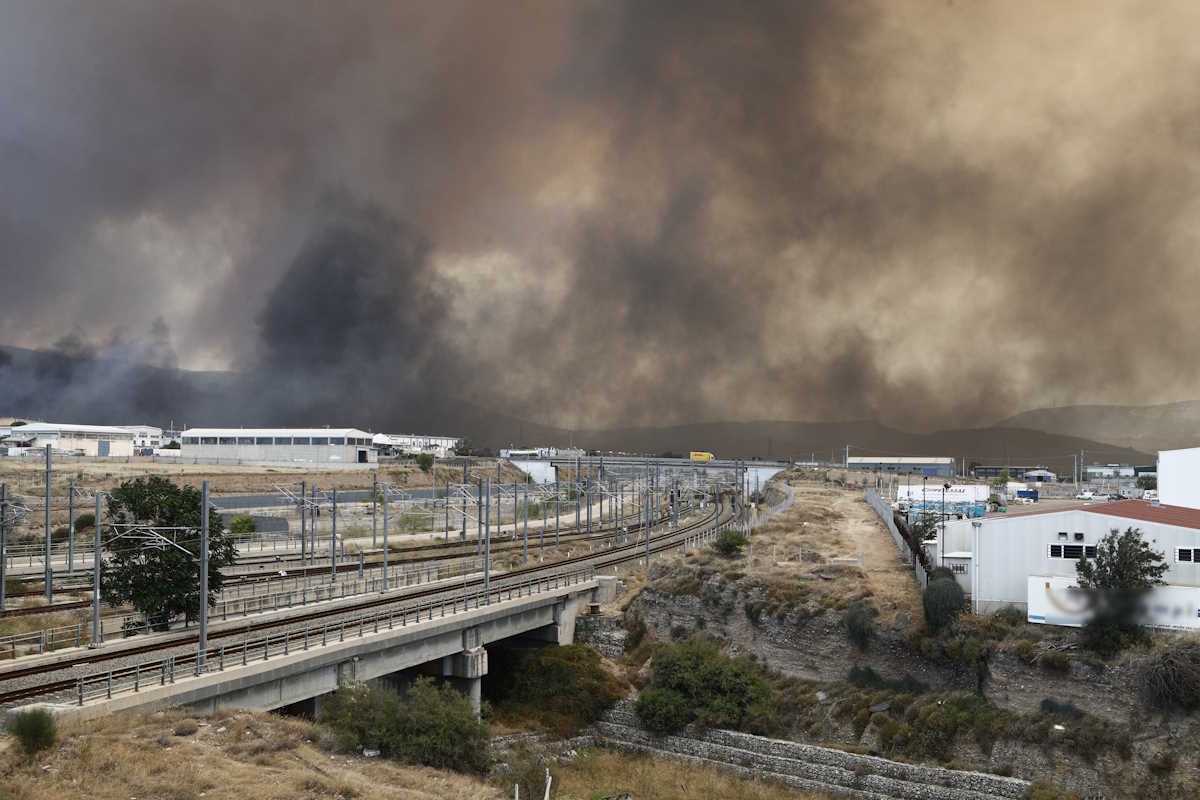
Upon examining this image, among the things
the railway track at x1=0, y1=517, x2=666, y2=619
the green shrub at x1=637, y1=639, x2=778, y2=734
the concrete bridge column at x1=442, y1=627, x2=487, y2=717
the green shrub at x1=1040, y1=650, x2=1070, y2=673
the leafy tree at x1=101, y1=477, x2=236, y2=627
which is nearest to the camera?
the leafy tree at x1=101, y1=477, x2=236, y2=627

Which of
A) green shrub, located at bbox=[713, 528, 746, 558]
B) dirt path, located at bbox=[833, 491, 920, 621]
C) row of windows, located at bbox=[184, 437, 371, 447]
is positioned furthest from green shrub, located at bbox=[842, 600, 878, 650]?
row of windows, located at bbox=[184, 437, 371, 447]

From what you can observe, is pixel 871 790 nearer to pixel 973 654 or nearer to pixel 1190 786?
pixel 973 654

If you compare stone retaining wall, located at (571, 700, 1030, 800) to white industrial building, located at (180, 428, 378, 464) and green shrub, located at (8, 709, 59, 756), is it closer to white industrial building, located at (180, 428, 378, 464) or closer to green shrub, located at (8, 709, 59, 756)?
green shrub, located at (8, 709, 59, 756)

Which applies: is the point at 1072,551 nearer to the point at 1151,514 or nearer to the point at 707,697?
the point at 1151,514

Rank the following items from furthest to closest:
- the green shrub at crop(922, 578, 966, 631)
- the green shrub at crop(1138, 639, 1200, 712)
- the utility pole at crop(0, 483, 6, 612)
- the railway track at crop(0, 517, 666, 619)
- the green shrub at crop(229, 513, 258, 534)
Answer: the green shrub at crop(229, 513, 258, 534) → the railway track at crop(0, 517, 666, 619) → the utility pole at crop(0, 483, 6, 612) → the green shrub at crop(922, 578, 966, 631) → the green shrub at crop(1138, 639, 1200, 712)

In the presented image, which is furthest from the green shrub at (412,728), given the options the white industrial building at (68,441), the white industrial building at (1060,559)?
the white industrial building at (68,441)

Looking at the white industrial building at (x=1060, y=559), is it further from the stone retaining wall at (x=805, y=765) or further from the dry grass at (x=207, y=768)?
the dry grass at (x=207, y=768)

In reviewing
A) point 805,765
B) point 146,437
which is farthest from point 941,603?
point 146,437
